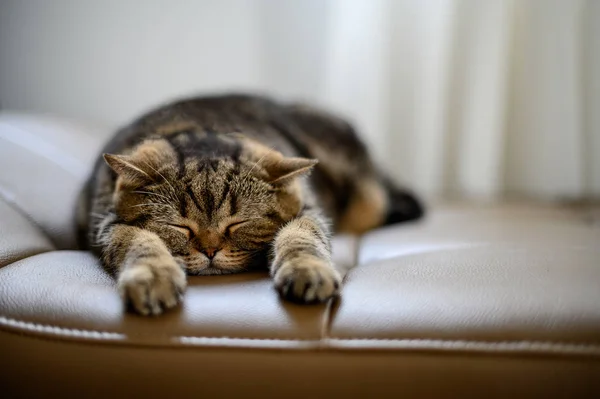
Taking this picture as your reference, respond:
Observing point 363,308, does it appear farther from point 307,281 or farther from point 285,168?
point 285,168

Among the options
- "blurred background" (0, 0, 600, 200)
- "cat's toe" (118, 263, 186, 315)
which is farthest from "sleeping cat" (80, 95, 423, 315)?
"blurred background" (0, 0, 600, 200)

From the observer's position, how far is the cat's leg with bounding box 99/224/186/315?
2.79 ft

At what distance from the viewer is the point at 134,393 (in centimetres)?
82

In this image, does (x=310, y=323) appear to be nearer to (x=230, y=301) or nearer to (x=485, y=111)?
(x=230, y=301)

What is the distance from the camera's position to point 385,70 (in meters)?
2.09

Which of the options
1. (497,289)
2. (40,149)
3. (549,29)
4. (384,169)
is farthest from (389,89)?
(497,289)

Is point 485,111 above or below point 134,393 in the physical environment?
above

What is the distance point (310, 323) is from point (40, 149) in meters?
1.07

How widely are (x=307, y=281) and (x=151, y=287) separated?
24cm

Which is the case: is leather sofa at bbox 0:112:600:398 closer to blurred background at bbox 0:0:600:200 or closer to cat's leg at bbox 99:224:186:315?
cat's leg at bbox 99:224:186:315

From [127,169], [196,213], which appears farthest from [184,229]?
[127,169]

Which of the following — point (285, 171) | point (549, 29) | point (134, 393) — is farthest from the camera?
point (549, 29)

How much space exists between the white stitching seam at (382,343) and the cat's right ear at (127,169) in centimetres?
34

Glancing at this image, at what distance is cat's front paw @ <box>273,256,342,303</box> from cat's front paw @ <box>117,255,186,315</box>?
0.54 feet
